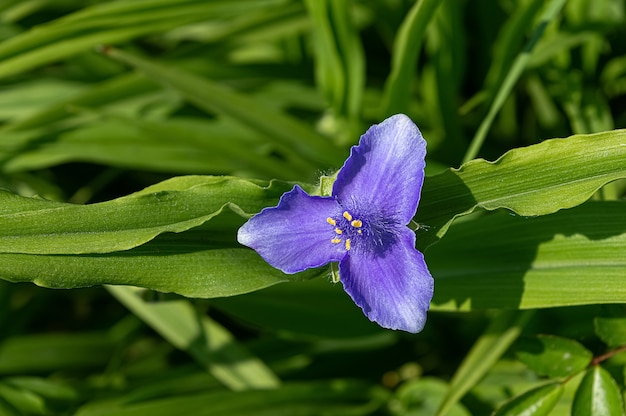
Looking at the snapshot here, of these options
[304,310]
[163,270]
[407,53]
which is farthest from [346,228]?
[304,310]

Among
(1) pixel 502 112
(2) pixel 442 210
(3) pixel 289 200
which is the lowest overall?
(1) pixel 502 112

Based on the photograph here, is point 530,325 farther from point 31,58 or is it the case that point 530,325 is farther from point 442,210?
point 31,58

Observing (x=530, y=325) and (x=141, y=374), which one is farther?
(x=141, y=374)

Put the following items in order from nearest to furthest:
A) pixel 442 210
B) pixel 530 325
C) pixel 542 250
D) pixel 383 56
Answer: pixel 442 210
pixel 542 250
pixel 530 325
pixel 383 56

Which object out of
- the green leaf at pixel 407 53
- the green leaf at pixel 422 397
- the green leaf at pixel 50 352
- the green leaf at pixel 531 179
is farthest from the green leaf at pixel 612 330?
the green leaf at pixel 50 352

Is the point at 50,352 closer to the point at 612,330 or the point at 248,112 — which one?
the point at 248,112

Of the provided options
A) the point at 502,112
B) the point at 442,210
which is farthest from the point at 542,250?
the point at 502,112

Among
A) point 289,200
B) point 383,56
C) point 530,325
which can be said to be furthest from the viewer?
point 383,56
